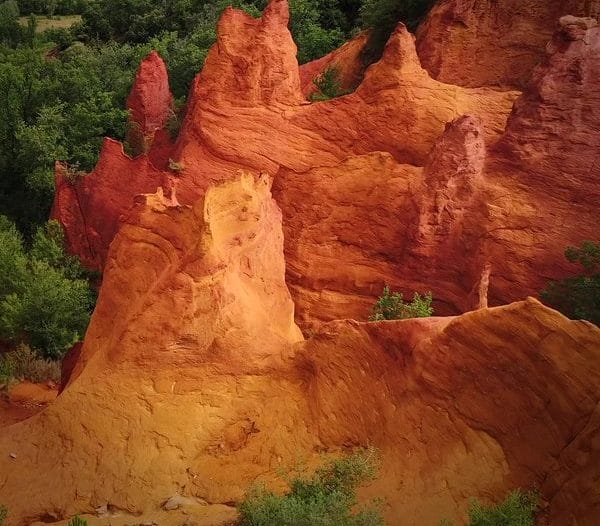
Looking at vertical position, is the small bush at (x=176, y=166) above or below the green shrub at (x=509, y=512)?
above

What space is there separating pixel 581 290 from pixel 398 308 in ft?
9.18

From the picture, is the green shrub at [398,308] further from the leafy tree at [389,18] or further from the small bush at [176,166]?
the leafy tree at [389,18]

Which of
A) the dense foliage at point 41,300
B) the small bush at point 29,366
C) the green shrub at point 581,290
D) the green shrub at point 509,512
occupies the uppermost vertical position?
the green shrub at point 581,290

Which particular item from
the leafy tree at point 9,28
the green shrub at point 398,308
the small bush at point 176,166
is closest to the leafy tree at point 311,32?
the small bush at point 176,166

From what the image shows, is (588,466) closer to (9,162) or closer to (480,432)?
(480,432)

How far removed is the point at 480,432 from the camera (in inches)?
285

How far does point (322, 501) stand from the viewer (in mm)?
7059

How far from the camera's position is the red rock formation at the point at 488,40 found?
50.0 feet

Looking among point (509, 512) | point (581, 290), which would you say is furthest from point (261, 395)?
point (581, 290)

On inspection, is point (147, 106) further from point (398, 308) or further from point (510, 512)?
point (510, 512)

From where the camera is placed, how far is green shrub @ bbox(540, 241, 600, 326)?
1002 cm

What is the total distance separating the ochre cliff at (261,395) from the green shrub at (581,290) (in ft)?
10.7

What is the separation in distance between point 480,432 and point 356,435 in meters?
1.61

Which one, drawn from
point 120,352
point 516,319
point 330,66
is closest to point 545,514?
point 516,319
